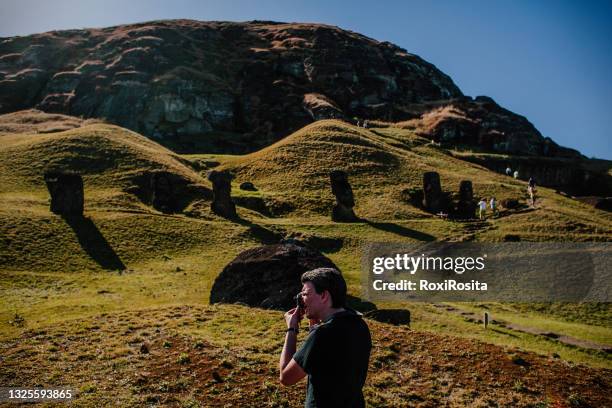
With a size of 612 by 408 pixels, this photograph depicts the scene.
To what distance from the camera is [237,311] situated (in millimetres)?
25688

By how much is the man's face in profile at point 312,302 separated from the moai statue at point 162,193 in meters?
51.8

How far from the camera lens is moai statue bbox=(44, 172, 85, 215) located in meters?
49.9

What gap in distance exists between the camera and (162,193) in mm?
58406

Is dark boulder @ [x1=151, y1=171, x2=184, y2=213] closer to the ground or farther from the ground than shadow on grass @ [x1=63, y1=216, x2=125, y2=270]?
farther from the ground

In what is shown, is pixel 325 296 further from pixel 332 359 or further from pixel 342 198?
pixel 342 198

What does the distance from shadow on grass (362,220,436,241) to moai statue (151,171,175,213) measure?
68.8 ft

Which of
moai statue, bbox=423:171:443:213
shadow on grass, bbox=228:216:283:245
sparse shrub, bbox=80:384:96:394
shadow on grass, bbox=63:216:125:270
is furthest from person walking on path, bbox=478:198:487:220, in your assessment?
sparse shrub, bbox=80:384:96:394

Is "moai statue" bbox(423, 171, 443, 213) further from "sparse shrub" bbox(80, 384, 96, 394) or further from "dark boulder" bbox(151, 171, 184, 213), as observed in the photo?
"sparse shrub" bbox(80, 384, 96, 394)

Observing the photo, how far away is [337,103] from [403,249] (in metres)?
105

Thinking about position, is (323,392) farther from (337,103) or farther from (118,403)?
(337,103)

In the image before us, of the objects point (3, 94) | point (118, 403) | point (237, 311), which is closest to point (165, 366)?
point (118, 403)

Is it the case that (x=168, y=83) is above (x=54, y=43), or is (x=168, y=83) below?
below

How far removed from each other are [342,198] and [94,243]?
82.2 feet

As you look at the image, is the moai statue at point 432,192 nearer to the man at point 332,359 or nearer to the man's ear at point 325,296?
Answer: the man's ear at point 325,296
